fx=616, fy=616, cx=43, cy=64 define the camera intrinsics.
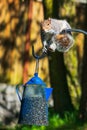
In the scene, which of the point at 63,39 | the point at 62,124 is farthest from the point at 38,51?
the point at 63,39

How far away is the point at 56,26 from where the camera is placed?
4887 mm

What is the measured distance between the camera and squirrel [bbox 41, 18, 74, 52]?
485 cm

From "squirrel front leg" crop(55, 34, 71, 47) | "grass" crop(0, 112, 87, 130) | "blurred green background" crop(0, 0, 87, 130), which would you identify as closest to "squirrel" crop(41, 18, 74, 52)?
"squirrel front leg" crop(55, 34, 71, 47)

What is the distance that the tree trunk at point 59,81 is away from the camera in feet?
36.9

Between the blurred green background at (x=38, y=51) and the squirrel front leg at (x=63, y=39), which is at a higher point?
the squirrel front leg at (x=63, y=39)

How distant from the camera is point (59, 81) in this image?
37.0 feet

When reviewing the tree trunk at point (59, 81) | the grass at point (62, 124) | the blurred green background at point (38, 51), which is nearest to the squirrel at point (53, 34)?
the grass at point (62, 124)

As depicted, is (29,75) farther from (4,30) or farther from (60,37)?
(60,37)

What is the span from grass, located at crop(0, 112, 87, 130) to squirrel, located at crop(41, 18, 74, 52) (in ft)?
14.8

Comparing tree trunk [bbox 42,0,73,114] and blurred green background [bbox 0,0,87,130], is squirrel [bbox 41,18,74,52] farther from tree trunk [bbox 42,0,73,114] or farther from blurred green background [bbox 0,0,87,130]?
tree trunk [bbox 42,0,73,114]

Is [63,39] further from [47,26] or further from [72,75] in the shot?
[72,75]

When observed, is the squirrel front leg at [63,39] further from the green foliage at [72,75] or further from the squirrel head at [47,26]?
the green foliage at [72,75]

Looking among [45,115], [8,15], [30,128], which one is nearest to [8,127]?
→ [30,128]

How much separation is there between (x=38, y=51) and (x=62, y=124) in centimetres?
239
